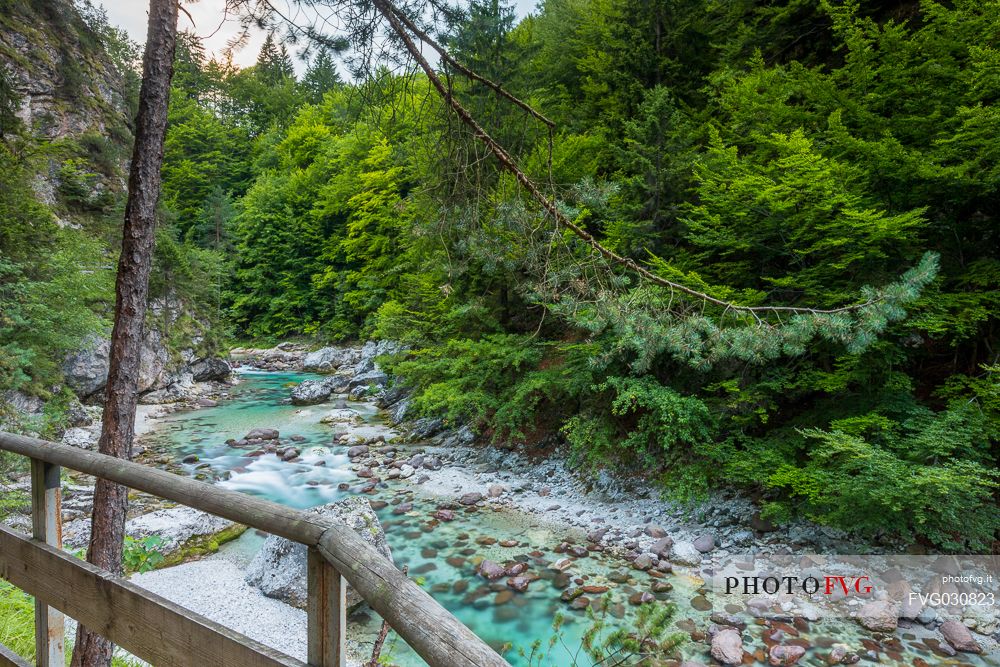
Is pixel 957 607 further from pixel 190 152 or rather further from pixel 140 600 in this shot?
pixel 190 152

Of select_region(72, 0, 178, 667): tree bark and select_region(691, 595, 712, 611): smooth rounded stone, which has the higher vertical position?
select_region(72, 0, 178, 667): tree bark

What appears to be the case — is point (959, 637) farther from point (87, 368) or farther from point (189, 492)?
point (87, 368)

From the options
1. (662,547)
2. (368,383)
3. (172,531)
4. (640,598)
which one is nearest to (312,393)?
(368,383)

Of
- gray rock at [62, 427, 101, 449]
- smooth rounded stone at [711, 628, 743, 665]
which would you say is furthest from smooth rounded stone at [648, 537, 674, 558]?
gray rock at [62, 427, 101, 449]

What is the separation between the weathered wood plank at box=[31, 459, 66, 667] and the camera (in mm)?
1792

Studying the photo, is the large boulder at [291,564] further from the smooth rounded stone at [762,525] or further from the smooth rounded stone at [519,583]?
the smooth rounded stone at [762,525]

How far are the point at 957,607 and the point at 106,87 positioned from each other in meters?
24.3

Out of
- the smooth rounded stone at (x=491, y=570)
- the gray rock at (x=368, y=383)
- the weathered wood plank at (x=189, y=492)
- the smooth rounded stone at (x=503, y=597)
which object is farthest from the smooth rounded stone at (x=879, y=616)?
the gray rock at (x=368, y=383)

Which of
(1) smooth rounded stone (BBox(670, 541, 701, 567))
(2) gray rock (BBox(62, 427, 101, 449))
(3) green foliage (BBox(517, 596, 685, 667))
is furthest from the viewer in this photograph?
(2) gray rock (BBox(62, 427, 101, 449))

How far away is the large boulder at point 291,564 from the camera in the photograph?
5188 mm

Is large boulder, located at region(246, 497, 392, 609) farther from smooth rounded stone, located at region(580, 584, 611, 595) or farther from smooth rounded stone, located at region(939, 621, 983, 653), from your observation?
smooth rounded stone, located at region(939, 621, 983, 653)

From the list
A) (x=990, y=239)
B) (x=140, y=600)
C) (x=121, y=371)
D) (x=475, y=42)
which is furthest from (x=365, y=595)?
(x=990, y=239)

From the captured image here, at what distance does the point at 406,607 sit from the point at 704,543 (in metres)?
6.04

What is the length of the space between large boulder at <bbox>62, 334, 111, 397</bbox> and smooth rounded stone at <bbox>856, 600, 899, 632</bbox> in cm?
1365
